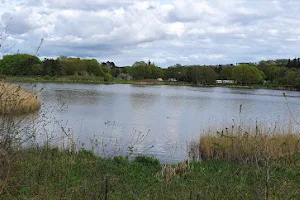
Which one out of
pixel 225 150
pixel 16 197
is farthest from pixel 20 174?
pixel 225 150

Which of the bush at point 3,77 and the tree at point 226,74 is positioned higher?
the tree at point 226,74

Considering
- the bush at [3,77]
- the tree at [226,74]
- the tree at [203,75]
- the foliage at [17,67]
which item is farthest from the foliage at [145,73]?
the bush at [3,77]

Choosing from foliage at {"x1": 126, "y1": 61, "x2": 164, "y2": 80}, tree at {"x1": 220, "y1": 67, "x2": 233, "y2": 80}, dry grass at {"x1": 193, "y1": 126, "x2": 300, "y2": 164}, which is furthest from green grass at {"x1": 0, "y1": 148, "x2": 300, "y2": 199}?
foliage at {"x1": 126, "y1": 61, "x2": 164, "y2": 80}

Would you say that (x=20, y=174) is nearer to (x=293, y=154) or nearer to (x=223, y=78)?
(x=293, y=154)

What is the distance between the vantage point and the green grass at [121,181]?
4.84 m

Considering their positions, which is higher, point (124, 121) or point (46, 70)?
point (46, 70)

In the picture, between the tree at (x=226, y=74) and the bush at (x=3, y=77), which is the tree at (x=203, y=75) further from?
the bush at (x=3, y=77)

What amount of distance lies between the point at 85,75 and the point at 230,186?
84.9 meters

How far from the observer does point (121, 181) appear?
261 inches

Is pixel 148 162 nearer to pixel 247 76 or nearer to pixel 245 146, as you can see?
pixel 245 146

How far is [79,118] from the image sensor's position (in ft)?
64.8

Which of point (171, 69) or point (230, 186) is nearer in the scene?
point (230, 186)

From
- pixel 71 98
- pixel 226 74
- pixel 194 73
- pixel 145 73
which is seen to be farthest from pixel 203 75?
pixel 71 98

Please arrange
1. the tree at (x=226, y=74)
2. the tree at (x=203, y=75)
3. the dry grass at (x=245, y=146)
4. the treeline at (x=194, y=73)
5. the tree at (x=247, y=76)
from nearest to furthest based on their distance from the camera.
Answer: the dry grass at (x=245, y=146), the treeline at (x=194, y=73), the tree at (x=247, y=76), the tree at (x=203, y=75), the tree at (x=226, y=74)
